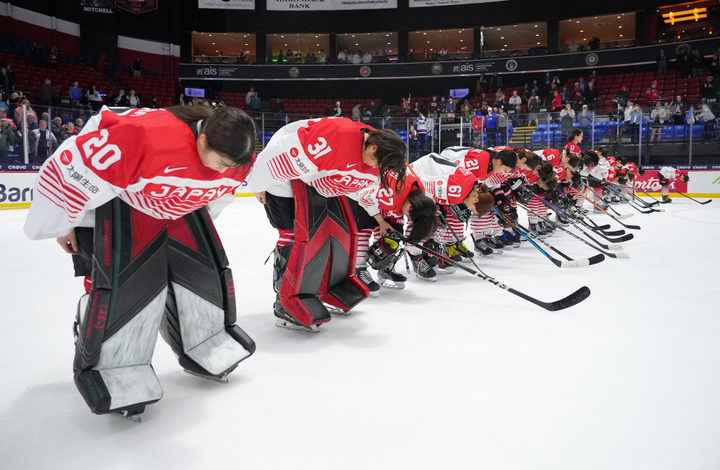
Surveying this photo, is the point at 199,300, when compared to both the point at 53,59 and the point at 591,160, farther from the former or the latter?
the point at 53,59

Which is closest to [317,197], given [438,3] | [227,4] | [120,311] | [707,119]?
[120,311]

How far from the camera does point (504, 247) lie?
5.08 m

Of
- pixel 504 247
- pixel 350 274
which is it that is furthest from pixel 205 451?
pixel 504 247

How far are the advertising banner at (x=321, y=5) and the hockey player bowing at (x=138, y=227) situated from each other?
759 inches

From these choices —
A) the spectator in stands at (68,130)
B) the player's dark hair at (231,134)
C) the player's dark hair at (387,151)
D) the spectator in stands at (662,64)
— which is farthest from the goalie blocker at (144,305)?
the spectator in stands at (662,64)

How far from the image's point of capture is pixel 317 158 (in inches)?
85.3

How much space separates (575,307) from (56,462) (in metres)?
→ 2.48

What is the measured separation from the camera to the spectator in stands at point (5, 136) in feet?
23.1

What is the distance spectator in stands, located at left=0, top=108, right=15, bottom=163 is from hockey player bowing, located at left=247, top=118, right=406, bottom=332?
6.26 metres

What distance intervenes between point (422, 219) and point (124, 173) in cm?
158

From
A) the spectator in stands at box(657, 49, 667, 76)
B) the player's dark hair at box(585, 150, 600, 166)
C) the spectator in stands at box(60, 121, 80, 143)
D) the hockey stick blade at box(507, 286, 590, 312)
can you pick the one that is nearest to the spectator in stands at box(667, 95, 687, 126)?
the player's dark hair at box(585, 150, 600, 166)

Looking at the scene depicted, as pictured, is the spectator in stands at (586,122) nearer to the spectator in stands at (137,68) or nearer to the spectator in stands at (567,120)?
the spectator in stands at (567,120)

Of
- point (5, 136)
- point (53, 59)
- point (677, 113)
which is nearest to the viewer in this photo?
point (5, 136)

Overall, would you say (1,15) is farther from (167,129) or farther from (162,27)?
(167,129)
